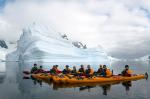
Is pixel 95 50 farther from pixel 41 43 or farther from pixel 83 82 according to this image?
pixel 83 82

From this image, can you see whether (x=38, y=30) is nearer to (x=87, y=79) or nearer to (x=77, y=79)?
(x=87, y=79)

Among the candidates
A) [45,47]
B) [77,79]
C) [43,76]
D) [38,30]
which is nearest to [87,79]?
[77,79]

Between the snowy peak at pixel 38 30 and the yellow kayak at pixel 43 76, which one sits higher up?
the snowy peak at pixel 38 30

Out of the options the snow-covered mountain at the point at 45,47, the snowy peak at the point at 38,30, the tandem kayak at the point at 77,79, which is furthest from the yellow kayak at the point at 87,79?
the snowy peak at the point at 38,30

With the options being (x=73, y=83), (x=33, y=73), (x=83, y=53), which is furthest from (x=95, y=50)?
(x=73, y=83)

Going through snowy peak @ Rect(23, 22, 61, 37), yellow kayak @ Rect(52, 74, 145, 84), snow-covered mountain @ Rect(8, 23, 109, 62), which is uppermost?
snowy peak @ Rect(23, 22, 61, 37)

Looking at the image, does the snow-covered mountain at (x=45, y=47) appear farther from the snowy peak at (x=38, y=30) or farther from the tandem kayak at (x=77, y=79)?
the tandem kayak at (x=77, y=79)

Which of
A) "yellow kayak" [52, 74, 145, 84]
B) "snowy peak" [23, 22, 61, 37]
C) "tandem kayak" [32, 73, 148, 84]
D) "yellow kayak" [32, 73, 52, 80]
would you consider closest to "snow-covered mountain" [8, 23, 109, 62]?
"snowy peak" [23, 22, 61, 37]

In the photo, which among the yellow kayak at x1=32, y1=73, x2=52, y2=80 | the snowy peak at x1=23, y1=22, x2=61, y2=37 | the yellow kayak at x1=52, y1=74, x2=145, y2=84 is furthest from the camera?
the snowy peak at x1=23, y1=22, x2=61, y2=37

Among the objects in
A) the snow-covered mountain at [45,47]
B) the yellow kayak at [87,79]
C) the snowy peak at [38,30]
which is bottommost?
the yellow kayak at [87,79]

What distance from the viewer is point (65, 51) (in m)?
84.1

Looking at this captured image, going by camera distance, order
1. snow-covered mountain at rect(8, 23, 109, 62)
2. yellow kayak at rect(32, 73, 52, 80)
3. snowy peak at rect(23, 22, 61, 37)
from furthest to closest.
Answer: snowy peak at rect(23, 22, 61, 37), snow-covered mountain at rect(8, 23, 109, 62), yellow kayak at rect(32, 73, 52, 80)

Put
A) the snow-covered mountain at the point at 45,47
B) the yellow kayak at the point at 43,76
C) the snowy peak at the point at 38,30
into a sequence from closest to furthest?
the yellow kayak at the point at 43,76
the snow-covered mountain at the point at 45,47
the snowy peak at the point at 38,30

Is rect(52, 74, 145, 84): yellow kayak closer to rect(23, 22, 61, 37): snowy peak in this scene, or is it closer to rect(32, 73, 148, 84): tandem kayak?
rect(32, 73, 148, 84): tandem kayak
